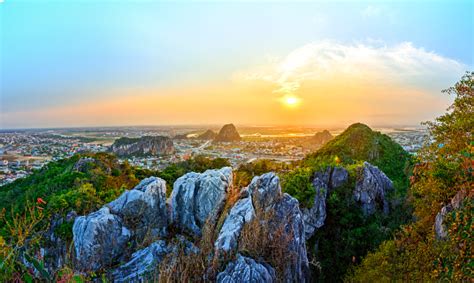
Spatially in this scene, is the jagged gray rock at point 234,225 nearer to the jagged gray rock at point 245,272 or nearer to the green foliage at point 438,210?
the jagged gray rock at point 245,272

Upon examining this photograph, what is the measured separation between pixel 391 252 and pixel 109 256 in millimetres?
7614

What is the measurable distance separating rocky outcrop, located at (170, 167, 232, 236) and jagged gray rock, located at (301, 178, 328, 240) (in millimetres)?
4454

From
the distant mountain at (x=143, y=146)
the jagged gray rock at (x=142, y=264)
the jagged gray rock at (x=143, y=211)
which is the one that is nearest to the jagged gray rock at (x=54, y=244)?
the jagged gray rock at (x=143, y=211)

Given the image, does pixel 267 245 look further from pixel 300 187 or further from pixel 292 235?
pixel 300 187

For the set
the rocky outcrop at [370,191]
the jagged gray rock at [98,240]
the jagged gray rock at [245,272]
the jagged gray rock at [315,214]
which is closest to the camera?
the jagged gray rock at [245,272]

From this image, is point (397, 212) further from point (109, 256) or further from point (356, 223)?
point (109, 256)

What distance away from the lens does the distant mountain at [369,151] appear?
71.2ft

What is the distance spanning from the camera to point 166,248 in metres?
6.04

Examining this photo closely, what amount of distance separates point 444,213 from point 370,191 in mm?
6786

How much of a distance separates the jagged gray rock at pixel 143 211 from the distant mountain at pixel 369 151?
611 inches

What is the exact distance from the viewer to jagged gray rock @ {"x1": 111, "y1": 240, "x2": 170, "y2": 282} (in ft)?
16.6

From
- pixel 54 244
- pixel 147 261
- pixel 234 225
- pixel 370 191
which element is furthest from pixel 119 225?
pixel 370 191

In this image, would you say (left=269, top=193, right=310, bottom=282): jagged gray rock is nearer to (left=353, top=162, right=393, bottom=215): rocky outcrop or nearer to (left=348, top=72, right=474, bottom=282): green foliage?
(left=348, top=72, right=474, bottom=282): green foliage

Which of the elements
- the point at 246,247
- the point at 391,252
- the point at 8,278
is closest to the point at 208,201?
the point at 246,247
